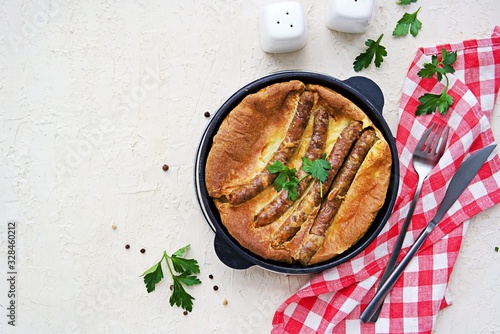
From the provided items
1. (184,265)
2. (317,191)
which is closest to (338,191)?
(317,191)

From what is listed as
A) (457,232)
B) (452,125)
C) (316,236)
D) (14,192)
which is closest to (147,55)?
(14,192)

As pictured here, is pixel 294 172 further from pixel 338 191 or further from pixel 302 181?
pixel 338 191

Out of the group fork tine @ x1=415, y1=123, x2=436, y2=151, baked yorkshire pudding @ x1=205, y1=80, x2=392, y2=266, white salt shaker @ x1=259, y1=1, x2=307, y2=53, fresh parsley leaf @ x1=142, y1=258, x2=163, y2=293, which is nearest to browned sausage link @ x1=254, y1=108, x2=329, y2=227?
baked yorkshire pudding @ x1=205, y1=80, x2=392, y2=266

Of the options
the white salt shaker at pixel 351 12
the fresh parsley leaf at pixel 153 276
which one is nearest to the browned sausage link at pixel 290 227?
the fresh parsley leaf at pixel 153 276

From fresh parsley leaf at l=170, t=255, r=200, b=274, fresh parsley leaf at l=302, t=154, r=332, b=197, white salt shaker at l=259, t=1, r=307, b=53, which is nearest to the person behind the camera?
fresh parsley leaf at l=302, t=154, r=332, b=197

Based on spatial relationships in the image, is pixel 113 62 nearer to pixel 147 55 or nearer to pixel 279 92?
pixel 147 55

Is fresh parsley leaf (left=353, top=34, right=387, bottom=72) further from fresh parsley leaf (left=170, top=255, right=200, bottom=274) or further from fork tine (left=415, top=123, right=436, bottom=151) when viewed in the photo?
fresh parsley leaf (left=170, top=255, right=200, bottom=274)
